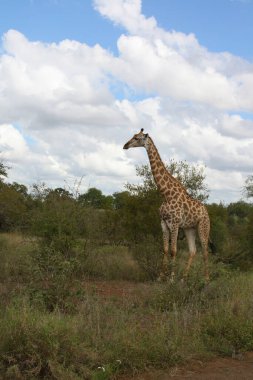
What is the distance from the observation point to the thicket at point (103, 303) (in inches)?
244

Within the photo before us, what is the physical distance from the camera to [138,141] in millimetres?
12969

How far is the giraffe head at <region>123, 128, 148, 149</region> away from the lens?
42.1ft

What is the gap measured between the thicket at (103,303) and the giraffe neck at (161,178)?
1.65 m

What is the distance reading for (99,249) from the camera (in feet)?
47.0

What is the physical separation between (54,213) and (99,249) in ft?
5.66

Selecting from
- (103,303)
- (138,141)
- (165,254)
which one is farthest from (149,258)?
(103,303)

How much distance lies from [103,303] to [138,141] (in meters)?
5.03

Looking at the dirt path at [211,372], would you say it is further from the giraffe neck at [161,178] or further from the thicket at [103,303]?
the giraffe neck at [161,178]

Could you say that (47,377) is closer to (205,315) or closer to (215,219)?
(205,315)

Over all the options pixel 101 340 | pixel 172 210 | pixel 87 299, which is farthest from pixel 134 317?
pixel 172 210

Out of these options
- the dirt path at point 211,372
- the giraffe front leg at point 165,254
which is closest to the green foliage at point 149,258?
the giraffe front leg at point 165,254

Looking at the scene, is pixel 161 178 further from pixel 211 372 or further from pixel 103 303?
pixel 211 372

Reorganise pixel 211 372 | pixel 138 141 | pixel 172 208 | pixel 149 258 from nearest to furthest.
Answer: pixel 211 372 → pixel 172 208 → pixel 138 141 → pixel 149 258

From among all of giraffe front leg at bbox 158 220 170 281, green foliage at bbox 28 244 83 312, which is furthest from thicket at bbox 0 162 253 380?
giraffe front leg at bbox 158 220 170 281
